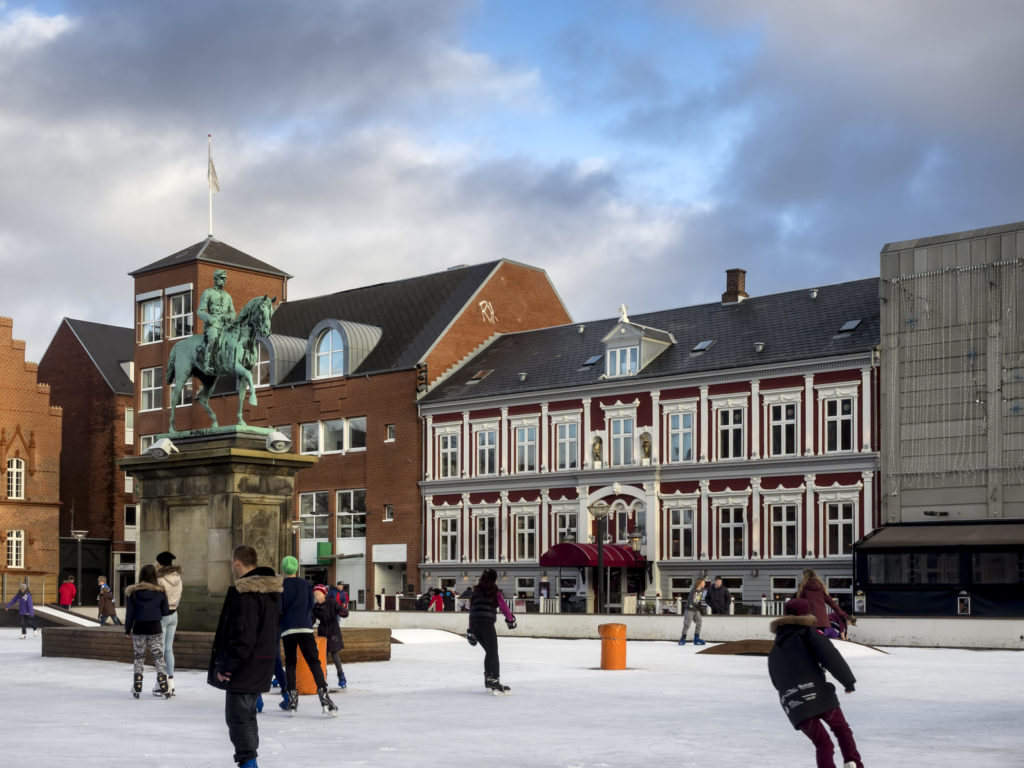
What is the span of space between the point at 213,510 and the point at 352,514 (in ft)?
138

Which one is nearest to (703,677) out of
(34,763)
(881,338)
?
(34,763)

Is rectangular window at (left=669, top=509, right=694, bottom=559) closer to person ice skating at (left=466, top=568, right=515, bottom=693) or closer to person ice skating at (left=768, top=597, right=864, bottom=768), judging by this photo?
person ice skating at (left=466, top=568, right=515, bottom=693)

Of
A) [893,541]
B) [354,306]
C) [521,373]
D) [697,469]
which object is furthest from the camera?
[354,306]

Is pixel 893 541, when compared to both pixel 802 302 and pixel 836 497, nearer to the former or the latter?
pixel 836 497

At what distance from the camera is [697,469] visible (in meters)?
57.3

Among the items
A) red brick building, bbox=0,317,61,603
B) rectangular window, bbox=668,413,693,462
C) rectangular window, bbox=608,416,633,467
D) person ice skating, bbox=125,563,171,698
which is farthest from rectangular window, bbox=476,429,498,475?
person ice skating, bbox=125,563,171,698

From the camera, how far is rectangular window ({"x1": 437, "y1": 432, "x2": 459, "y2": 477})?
2564 inches

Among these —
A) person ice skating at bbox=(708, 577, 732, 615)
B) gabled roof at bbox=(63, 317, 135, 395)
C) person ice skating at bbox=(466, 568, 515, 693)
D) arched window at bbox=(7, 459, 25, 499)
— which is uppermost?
gabled roof at bbox=(63, 317, 135, 395)

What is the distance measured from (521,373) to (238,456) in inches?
1532

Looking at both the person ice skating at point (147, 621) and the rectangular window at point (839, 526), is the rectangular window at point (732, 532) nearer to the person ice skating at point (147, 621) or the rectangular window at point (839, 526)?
the rectangular window at point (839, 526)

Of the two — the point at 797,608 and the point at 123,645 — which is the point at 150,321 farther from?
the point at 797,608

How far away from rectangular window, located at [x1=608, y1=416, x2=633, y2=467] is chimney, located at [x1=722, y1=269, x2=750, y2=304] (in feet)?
22.1

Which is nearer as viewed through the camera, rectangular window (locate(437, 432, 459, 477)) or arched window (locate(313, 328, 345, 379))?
rectangular window (locate(437, 432, 459, 477))

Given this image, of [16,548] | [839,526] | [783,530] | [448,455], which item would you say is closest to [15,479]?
[16,548]
